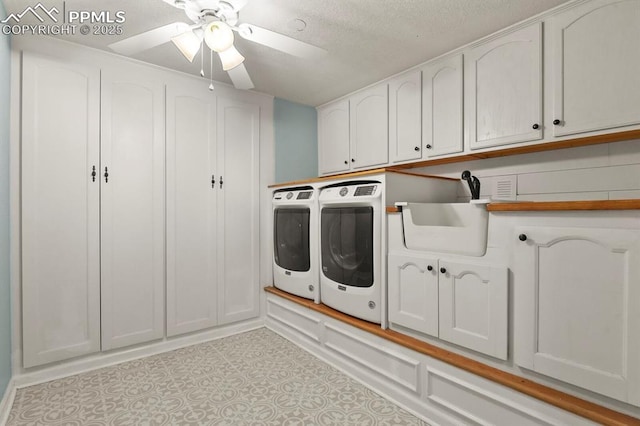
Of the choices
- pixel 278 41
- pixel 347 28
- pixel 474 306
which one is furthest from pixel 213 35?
pixel 474 306

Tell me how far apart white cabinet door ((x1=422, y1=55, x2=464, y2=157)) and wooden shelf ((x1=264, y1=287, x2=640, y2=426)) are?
50.2 inches

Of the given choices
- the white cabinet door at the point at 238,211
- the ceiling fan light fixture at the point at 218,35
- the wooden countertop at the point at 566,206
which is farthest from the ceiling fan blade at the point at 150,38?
the wooden countertop at the point at 566,206

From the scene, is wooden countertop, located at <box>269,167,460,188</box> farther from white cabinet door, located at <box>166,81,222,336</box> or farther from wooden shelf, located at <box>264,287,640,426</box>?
wooden shelf, located at <box>264,287,640,426</box>

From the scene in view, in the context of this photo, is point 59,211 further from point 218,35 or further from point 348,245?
point 348,245

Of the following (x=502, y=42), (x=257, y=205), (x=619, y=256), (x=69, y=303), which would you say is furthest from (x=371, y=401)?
(x=502, y=42)

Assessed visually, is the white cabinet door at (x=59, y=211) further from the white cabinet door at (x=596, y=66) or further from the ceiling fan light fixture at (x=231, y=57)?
the white cabinet door at (x=596, y=66)

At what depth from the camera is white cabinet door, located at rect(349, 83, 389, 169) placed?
2.58 m

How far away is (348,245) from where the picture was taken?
212 cm

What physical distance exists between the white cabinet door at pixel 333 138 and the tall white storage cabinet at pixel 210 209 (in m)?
0.69

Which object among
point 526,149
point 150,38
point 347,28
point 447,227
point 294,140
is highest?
point 347,28

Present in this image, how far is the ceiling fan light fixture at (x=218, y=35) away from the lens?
4.65 ft

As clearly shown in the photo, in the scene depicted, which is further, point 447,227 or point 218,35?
point 447,227

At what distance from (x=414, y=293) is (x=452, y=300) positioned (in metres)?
0.22

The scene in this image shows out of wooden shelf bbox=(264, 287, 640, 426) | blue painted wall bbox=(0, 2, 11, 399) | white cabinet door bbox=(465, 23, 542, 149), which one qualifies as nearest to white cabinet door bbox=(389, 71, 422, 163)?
white cabinet door bbox=(465, 23, 542, 149)
